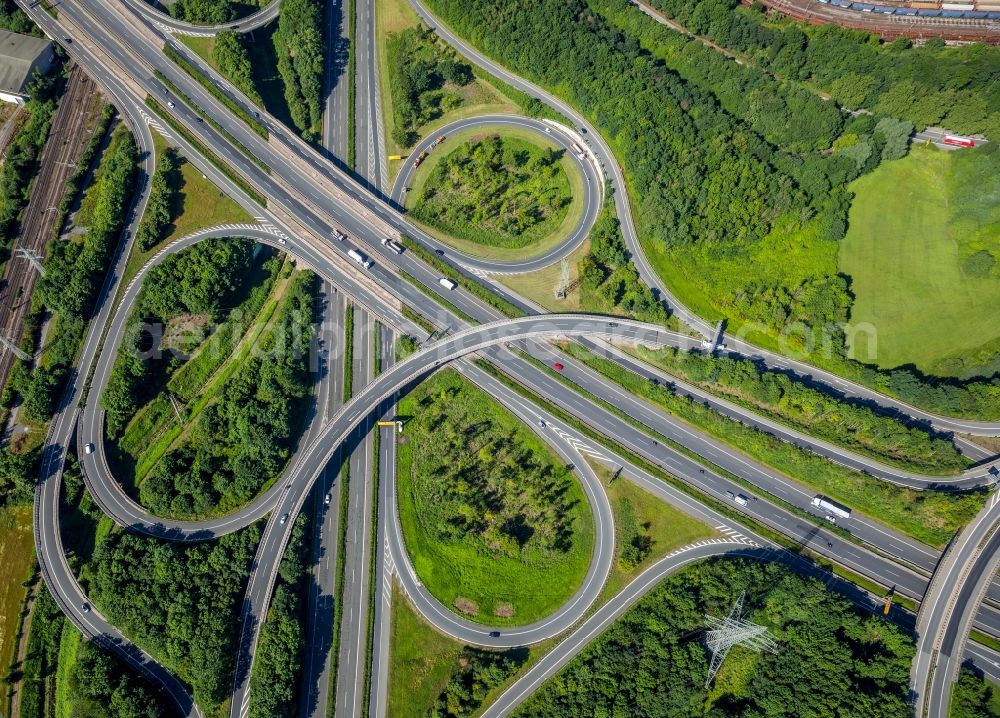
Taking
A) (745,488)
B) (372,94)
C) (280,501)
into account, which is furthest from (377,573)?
(372,94)

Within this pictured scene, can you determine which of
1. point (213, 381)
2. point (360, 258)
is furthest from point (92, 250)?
point (360, 258)

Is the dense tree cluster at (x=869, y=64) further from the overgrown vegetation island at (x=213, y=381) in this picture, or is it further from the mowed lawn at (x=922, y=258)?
the overgrown vegetation island at (x=213, y=381)

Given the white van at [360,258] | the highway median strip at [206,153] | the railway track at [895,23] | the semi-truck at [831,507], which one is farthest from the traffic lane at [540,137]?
the semi-truck at [831,507]

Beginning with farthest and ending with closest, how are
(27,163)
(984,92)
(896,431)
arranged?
(27,163) < (984,92) < (896,431)

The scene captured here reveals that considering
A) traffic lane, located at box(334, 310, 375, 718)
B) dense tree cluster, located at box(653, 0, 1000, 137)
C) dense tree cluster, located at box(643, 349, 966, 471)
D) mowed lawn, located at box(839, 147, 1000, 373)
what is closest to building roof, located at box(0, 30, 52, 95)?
traffic lane, located at box(334, 310, 375, 718)

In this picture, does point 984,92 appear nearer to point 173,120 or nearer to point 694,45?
point 694,45

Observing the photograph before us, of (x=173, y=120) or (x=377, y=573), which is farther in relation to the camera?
(x=173, y=120)

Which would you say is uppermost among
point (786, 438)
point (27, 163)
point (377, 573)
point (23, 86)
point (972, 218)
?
point (972, 218)
